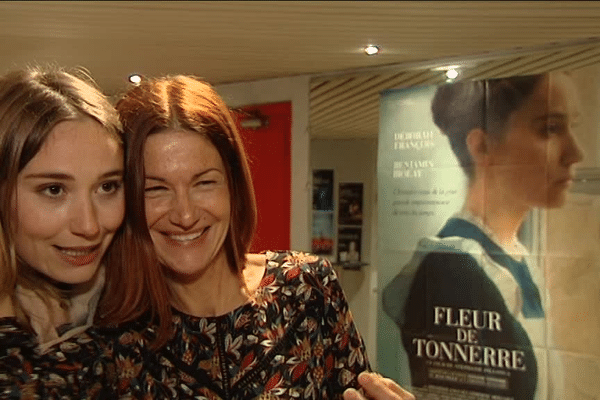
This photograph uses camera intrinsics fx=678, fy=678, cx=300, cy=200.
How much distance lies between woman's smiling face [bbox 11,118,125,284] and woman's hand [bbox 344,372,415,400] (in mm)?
626

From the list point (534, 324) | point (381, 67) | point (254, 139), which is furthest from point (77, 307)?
point (254, 139)

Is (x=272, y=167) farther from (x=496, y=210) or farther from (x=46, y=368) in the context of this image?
(x=46, y=368)

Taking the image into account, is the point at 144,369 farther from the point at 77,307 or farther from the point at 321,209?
the point at 321,209

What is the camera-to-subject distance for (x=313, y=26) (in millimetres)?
3381

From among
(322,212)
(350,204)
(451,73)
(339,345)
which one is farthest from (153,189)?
(350,204)

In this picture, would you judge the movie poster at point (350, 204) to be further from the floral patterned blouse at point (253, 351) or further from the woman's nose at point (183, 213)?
the woman's nose at point (183, 213)

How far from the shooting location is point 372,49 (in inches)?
150

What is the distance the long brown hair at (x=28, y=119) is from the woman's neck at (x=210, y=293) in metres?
0.35

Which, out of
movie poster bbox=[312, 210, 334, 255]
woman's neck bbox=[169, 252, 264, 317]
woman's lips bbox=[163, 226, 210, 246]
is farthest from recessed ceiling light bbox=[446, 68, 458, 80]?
woman's lips bbox=[163, 226, 210, 246]

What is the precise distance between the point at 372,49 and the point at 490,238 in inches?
49.7

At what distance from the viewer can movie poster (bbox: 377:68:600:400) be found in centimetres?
356

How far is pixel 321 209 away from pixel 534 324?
64.1 inches

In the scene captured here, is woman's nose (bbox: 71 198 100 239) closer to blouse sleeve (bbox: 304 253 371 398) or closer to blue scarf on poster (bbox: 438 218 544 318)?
blouse sleeve (bbox: 304 253 371 398)

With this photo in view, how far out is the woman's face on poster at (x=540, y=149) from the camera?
142 inches
